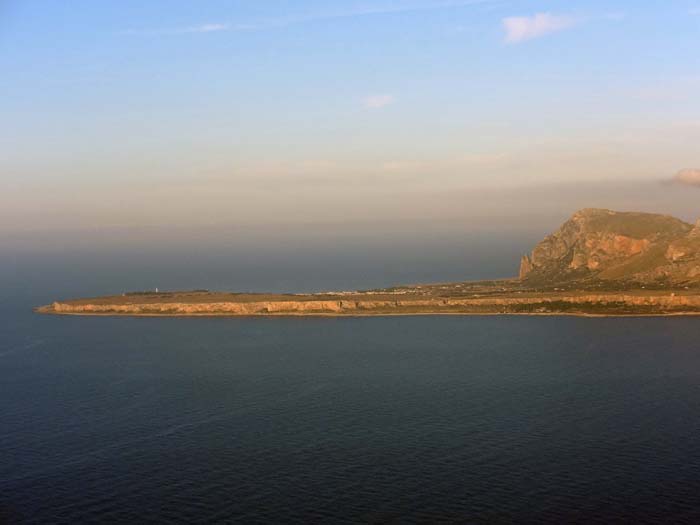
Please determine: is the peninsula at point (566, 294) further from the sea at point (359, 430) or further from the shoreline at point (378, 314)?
the sea at point (359, 430)

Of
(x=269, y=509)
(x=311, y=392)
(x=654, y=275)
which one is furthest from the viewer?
(x=654, y=275)

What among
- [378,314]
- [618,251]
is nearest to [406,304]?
[378,314]

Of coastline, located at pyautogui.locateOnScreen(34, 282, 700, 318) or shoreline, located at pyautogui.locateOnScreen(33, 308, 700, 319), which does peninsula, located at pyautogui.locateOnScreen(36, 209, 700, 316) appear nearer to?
coastline, located at pyautogui.locateOnScreen(34, 282, 700, 318)

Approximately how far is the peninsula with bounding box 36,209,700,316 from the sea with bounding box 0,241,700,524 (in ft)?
95.8

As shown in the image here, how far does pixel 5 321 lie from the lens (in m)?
138

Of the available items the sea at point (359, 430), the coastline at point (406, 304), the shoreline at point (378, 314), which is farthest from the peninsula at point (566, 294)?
the sea at point (359, 430)

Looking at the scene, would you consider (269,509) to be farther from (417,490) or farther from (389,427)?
(389,427)

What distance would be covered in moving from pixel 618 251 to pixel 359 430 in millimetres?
130480

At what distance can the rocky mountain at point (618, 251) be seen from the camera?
14962 centimetres

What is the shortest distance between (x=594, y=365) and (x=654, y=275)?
7668cm

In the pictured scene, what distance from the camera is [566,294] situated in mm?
140500

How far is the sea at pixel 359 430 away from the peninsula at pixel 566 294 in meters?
29.2

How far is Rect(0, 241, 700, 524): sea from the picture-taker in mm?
44375

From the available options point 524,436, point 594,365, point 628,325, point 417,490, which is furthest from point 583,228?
point 417,490
